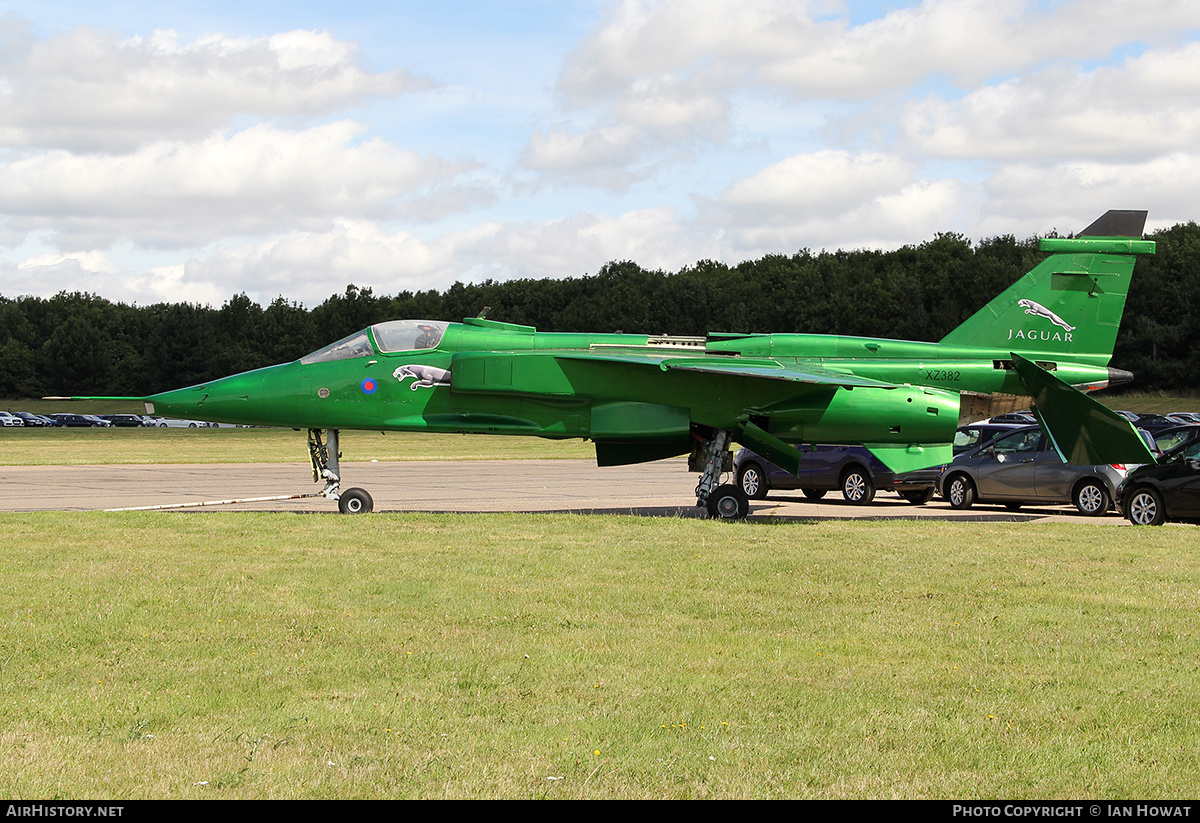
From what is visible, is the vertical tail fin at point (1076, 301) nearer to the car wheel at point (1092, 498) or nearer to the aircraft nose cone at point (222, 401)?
the car wheel at point (1092, 498)

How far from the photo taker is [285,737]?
224 inches

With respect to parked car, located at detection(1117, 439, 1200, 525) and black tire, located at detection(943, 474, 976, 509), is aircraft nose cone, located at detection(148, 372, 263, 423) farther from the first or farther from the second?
parked car, located at detection(1117, 439, 1200, 525)

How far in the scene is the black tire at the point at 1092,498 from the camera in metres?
19.8

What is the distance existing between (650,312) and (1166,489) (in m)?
88.4

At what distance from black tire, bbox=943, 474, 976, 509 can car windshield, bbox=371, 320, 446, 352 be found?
1050cm

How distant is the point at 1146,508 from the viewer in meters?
17.5

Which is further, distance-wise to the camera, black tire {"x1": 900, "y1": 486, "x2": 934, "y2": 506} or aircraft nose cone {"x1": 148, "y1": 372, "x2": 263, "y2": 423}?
black tire {"x1": 900, "y1": 486, "x2": 934, "y2": 506}

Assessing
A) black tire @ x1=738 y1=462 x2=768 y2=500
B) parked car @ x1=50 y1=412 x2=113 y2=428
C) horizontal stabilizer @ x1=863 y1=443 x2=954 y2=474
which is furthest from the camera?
parked car @ x1=50 y1=412 x2=113 y2=428

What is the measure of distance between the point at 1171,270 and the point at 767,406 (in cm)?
7903

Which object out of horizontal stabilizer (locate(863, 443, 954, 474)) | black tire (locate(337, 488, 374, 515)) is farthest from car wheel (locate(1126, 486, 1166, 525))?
black tire (locate(337, 488, 374, 515))

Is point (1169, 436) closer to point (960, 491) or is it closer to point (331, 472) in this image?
point (960, 491)

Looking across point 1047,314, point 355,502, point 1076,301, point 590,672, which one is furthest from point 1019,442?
point 590,672

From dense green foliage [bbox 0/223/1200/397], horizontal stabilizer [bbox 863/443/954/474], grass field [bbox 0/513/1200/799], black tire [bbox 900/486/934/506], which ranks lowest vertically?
black tire [bbox 900/486/934/506]

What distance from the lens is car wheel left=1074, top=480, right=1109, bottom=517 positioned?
779 inches
